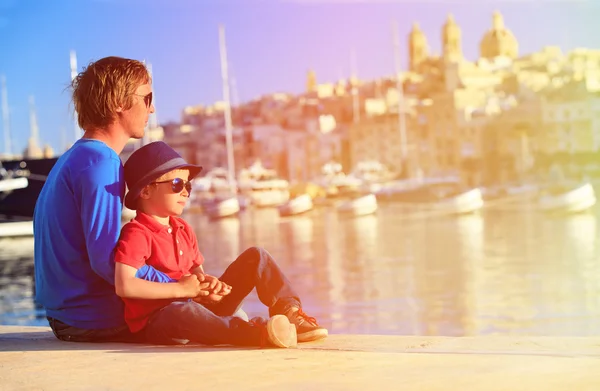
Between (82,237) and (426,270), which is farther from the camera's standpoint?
(426,270)

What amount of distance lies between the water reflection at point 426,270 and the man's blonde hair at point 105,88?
401cm

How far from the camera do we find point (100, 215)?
2184 mm

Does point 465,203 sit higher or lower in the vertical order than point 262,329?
lower

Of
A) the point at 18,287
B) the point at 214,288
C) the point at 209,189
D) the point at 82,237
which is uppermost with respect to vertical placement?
the point at 82,237

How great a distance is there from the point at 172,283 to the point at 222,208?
26.1 m

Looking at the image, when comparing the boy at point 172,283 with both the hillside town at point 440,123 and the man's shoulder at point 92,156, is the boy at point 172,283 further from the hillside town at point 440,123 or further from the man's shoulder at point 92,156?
the hillside town at point 440,123

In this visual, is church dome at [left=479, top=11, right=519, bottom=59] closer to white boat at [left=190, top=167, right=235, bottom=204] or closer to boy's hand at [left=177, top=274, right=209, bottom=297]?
white boat at [left=190, top=167, right=235, bottom=204]

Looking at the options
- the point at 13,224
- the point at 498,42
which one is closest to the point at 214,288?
the point at 13,224

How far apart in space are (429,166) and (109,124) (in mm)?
37593

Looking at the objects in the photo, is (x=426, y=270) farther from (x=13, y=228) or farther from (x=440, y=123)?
(x=440, y=123)

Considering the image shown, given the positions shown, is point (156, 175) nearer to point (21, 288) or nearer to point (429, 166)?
point (21, 288)

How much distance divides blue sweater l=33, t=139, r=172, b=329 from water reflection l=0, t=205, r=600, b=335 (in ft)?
12.8

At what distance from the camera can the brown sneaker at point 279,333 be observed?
7.28 feet

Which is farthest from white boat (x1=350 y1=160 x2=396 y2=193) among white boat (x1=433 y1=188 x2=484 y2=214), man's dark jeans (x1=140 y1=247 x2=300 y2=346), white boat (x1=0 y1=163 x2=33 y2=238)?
man's dark jeans (x1=140 y1=247 x2=300 y2=346)
